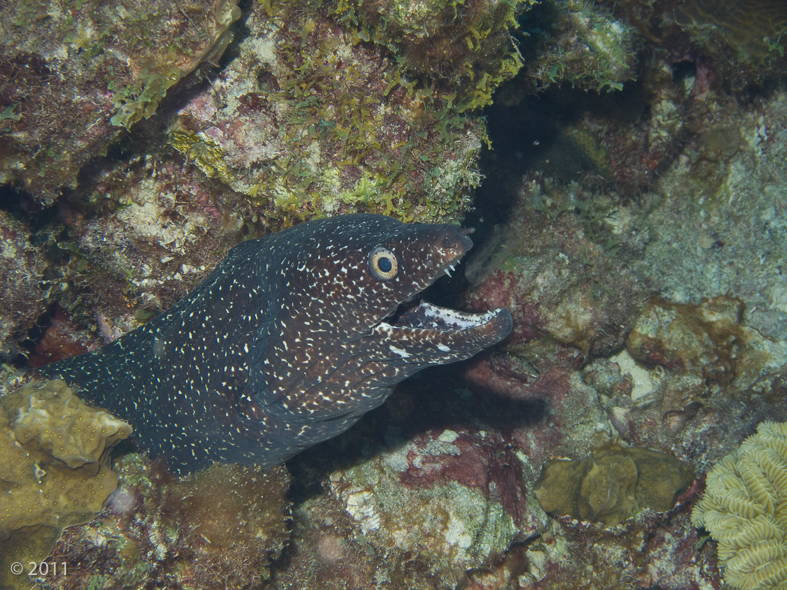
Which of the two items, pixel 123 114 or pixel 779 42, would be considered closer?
pixel 123 114

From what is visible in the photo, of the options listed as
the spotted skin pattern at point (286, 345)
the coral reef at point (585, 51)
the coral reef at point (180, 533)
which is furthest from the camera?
the coral reef at point (585, 51)

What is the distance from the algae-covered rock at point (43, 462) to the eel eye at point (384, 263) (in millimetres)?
2001

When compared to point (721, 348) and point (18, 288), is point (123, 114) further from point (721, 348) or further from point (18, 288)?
point (721, 348)

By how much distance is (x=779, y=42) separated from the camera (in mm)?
4695

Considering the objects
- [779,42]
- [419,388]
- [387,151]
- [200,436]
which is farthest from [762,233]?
[200,436]

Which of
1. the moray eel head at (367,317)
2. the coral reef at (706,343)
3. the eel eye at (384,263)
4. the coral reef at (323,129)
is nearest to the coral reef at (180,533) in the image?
the moray eel head at (367,317)

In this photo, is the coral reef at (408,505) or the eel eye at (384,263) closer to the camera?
the eel eye at (384,263)

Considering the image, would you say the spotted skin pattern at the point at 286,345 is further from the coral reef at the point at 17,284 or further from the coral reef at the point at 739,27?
the coral reef at the point at 739,27

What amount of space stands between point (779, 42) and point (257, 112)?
19.3ft

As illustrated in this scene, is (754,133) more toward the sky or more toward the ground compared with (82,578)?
more toward the sky

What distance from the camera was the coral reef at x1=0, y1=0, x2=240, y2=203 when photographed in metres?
2.76

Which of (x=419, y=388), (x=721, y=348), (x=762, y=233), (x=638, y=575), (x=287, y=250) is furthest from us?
(x=762, y=233)

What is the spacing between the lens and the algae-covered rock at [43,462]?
256 centimetres

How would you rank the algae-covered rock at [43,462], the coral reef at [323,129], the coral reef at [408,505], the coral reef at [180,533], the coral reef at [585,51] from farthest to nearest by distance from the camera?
1. the coral reef at [585,51]
2. the coral reef at [408,505]
3. the coral reef at [323,129]
4. the coral reef at [180,533]
5. the algae-covered rock at [43,462]
